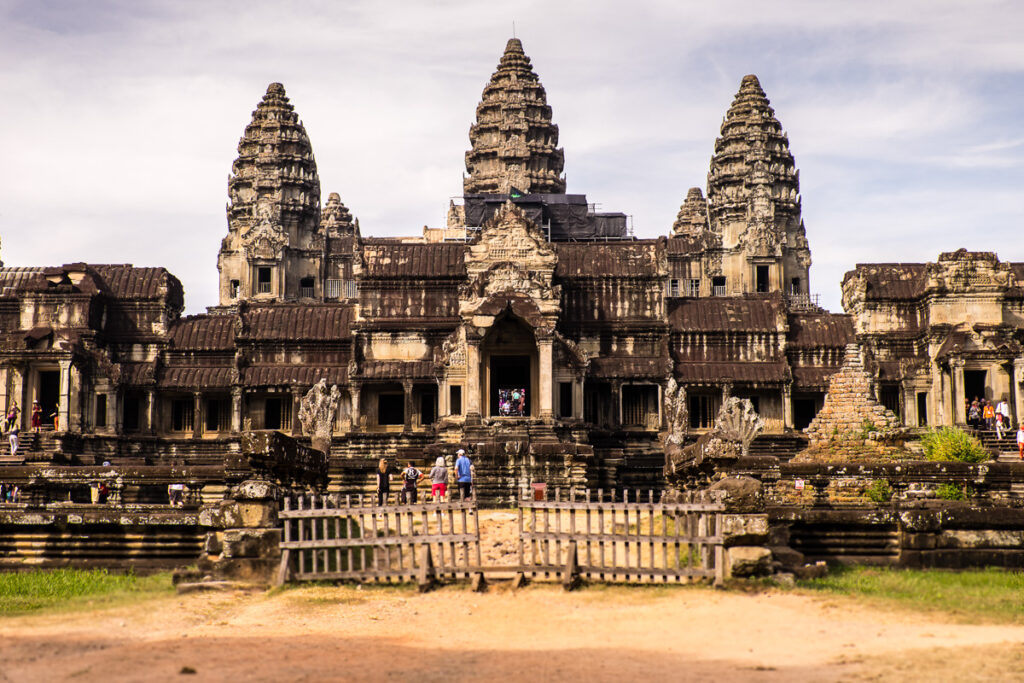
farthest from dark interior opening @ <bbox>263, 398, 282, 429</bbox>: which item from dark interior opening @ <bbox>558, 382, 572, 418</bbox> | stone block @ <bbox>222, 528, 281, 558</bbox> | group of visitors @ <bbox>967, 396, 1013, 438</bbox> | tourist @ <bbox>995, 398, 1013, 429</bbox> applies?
stone block @ <bbox>222, 528, 281, 558</bbox>

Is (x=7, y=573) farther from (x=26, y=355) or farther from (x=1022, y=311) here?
(x=1022, y=311)

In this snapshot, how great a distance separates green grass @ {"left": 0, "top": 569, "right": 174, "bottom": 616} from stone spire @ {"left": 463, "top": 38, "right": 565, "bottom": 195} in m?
49.2

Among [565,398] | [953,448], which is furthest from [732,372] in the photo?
[953,448]

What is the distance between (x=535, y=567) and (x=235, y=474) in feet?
29.4

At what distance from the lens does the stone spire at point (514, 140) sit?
6456cm

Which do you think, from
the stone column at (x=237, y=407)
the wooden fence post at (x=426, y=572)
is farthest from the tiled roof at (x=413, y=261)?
the wooden fence post at (x=426, y=572)

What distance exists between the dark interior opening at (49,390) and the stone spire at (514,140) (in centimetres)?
2716

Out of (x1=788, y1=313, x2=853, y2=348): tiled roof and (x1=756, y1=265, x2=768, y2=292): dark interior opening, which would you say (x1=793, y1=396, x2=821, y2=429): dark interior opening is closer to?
(x1=788, y1=313, x2=853, y2=348): tiled roof

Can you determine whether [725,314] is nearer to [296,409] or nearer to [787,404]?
[787,404]

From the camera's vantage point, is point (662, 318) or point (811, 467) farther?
point (662, 318)

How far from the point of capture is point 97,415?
41.6 m

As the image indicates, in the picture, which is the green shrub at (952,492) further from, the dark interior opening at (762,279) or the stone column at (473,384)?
the dark interior opening at (762,279)

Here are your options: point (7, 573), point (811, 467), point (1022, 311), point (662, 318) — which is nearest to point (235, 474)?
point (7, 573)

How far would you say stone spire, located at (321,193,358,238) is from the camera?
76188 mm
